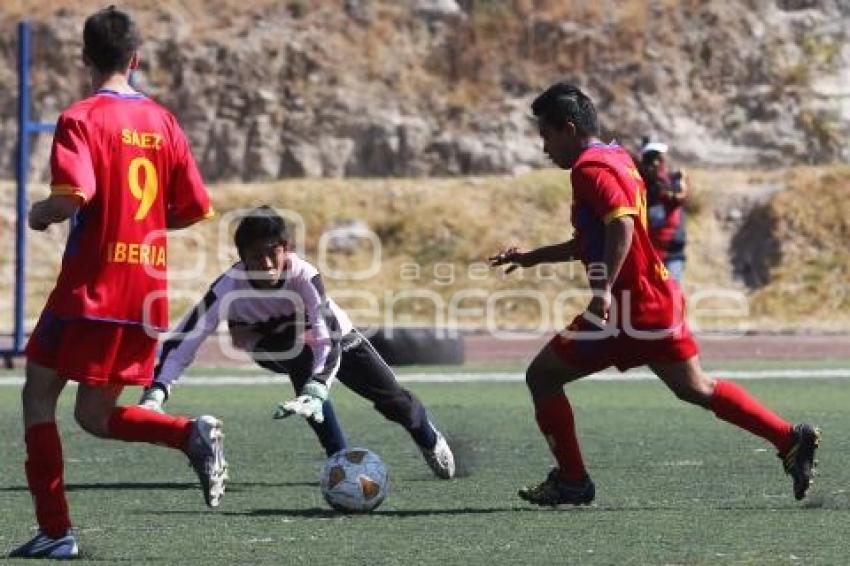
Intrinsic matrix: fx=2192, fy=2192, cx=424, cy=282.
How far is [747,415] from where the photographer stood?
346 inches

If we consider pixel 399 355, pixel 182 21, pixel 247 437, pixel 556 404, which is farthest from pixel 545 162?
pixel 556 404

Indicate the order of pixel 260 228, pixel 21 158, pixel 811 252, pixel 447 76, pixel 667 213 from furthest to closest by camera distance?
pixel 447 76
pixel 811 252
pixel 21 158
pixel 667 213
pixel 260 228

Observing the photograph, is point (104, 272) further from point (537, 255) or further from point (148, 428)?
point (537, 255)

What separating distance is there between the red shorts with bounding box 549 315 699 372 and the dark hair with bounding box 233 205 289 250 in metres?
1.33

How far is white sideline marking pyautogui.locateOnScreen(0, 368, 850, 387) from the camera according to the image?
18250 mm

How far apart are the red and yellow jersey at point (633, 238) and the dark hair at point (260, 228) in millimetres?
1330

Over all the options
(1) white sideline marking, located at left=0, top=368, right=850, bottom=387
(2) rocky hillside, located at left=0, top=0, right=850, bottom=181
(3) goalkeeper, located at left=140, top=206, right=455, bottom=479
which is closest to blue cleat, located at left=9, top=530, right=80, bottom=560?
(3) goalkeeper, located at left=140, top=206, right=455, bottom=479

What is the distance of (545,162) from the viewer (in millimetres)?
34125

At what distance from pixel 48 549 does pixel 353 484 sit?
1.80 m

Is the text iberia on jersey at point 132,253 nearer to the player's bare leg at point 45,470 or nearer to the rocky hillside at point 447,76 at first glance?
the player's bare leg at point 45,470

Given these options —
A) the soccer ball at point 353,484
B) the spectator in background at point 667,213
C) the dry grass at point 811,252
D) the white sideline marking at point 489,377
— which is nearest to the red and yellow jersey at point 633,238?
the soccer ball at point 353,484

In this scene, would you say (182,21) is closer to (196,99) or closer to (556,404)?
(196,99)

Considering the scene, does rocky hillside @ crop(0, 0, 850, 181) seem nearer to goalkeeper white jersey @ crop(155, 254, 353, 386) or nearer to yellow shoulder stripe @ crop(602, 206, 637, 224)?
goalkeeper white jersey @ crop(155, 254, 353, 386)

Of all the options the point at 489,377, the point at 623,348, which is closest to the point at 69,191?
the point at 623,348
